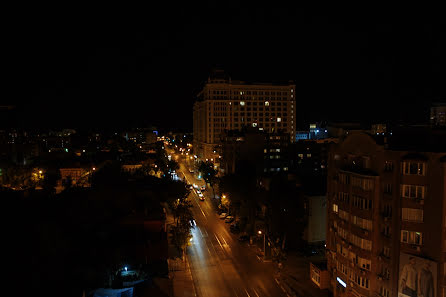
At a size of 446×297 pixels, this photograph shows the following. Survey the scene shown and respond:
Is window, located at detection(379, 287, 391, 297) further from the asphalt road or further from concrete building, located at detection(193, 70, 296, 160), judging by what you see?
concrete building, located at detection(193, 70, 296, 160)

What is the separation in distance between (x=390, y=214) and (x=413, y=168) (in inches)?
128

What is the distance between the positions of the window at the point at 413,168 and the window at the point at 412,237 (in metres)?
3.58

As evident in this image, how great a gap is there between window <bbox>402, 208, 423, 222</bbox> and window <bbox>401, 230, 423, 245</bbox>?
2.53ft

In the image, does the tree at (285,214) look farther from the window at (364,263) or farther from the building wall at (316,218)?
the window at (364,263)

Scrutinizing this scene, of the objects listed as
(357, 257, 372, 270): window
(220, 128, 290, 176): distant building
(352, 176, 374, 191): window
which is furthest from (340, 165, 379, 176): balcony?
(220, 128, 290, 176): distant building

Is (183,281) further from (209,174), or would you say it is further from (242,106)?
(242,106)

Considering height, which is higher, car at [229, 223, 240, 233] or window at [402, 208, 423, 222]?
window at [402, 208, 423, 222]

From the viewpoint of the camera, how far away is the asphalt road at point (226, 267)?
27172 millimetres

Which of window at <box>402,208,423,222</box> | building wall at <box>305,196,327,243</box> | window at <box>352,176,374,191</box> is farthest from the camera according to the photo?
building wall at <box>305,196,327,243</box>

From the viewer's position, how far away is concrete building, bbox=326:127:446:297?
19.9 m

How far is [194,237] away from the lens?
133 ft

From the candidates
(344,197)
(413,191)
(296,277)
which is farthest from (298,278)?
(413,191)

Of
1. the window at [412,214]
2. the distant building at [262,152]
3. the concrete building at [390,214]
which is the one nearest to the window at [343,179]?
the concrete building at [390,214]

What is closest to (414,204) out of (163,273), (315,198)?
(315,198)
